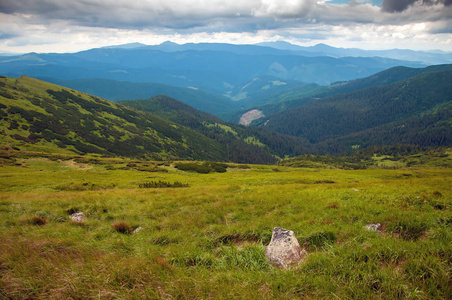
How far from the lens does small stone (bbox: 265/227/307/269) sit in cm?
757

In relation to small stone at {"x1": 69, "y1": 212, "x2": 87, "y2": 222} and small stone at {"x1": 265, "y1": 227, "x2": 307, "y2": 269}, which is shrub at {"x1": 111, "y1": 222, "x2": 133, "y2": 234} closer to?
small stone at {"x1": 69, "y1": 212, "x2": 87, "y2": 222}

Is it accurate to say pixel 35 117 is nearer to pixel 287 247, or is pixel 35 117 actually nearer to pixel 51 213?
pixel 51 213

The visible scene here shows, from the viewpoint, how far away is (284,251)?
7922mm

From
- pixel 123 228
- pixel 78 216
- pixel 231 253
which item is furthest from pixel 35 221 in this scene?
pixel 231 253

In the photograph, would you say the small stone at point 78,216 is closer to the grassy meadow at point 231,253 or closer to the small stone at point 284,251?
the grassy meadow at point 231,253

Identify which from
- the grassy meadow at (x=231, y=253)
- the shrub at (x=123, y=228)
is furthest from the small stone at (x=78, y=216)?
the shrub at (x=123, y=228)

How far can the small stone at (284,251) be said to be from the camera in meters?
7.57

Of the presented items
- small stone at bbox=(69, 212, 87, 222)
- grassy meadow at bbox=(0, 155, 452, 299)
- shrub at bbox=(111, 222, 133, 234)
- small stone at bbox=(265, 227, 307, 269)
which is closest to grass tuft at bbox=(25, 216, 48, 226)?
grassy meadow at bbox=(0, 155, 452, 299)

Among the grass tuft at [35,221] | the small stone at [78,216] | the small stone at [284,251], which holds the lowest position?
the small stone at [78,216]

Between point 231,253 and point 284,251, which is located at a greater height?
point 284,251

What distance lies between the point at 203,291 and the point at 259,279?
1.67 m

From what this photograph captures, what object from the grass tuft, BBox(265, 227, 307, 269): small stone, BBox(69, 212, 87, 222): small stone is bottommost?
BBox(69, 212, 87, 222): small stone

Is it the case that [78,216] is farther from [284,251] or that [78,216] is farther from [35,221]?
[284,251]

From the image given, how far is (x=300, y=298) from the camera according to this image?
544 centimetres
